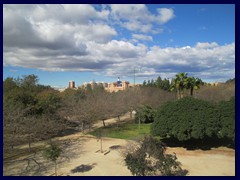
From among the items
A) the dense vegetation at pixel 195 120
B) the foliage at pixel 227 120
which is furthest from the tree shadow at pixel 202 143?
the foliage at pixel 227 120

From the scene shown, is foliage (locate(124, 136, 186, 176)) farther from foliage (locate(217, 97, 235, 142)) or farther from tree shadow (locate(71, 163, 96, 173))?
foliage (locate(217, 97, 235, 142))

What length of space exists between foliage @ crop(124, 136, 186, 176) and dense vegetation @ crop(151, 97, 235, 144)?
3.85 m

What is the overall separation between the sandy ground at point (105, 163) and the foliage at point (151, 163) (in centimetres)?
100

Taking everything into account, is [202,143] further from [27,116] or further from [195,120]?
[27,116]

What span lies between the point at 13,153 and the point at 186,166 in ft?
34.8

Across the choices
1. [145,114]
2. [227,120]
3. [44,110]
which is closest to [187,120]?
[227,120]

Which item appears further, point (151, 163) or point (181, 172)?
point (181, 172)

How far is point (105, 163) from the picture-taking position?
12883 mm

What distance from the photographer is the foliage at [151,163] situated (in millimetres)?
10203

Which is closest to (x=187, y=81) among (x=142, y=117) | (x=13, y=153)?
(x=142, y=117)

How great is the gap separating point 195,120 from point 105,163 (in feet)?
20.3

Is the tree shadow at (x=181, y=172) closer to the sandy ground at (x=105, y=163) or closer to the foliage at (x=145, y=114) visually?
Answer: the sandy ground at (x=105, y=163)

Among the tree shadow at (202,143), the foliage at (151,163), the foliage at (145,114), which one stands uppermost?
the foliage at (145,114)

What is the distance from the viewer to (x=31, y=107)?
18.6m
